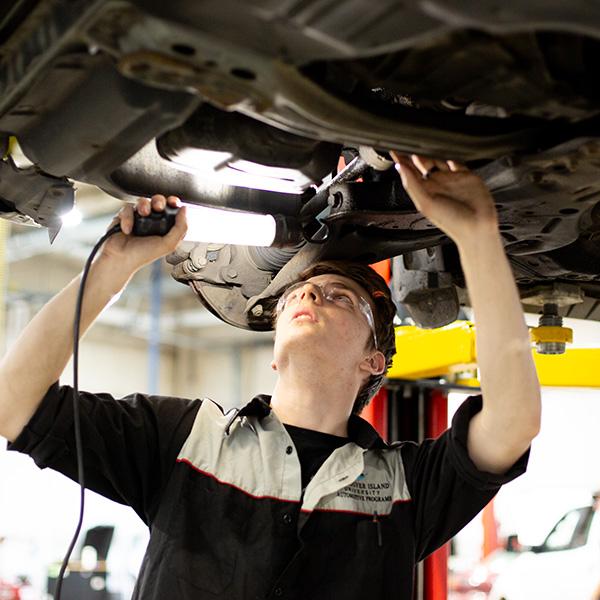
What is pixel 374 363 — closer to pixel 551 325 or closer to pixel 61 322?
pixel 551 325

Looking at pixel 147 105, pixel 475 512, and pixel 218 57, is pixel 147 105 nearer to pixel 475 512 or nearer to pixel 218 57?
pixel 218 57

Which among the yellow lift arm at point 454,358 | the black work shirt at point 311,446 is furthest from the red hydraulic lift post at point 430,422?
the black work shirt at point 311,446

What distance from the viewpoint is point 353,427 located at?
2201 mm

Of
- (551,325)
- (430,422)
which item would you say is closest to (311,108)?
(551,325)

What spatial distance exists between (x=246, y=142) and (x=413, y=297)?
860 millimetres

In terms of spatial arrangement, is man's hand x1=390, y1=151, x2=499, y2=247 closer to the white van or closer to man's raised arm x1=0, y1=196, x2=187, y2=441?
man's raised arm x1=0, y1=196, x2=187, y2=441

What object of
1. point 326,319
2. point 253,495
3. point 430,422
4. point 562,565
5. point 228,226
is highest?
point 228,226

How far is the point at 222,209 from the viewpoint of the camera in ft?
6.14

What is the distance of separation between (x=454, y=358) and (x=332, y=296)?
73 cm

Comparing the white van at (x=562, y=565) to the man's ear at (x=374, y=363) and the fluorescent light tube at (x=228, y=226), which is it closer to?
the man's ear at (x=374, y=363)

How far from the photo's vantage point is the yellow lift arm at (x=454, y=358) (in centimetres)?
278

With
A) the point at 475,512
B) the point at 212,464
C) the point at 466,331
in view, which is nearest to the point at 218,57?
the point at 212,464

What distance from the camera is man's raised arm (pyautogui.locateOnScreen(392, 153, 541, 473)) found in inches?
60.4

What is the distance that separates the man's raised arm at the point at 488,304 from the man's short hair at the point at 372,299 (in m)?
0.55
